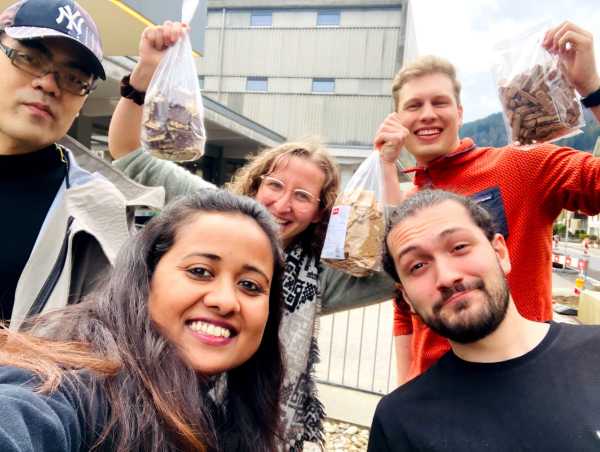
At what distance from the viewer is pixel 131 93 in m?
2.01

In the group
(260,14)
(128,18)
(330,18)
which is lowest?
(128,18)

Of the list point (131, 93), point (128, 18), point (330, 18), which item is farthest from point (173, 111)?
point (330, 18)

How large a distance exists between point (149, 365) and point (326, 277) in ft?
3.55

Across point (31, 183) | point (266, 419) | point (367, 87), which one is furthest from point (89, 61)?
point (367, 87)

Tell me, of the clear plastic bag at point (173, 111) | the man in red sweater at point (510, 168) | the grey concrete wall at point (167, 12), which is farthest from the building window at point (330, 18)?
the clear plastic bag at point (173, 111)

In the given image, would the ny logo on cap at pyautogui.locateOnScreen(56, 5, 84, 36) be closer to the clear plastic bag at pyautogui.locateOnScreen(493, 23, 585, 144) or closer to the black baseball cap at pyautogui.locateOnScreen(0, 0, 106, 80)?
the black baseball cap at pyautogui.locateOnScreen(0, 0, 106, 80)

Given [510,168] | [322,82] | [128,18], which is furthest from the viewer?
[322,82]

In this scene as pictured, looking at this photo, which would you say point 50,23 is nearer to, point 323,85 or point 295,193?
point 295,193

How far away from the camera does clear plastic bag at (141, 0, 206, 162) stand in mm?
1789

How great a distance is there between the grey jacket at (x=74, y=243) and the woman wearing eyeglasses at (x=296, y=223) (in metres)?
0.43

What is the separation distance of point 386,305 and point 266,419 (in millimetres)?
7453

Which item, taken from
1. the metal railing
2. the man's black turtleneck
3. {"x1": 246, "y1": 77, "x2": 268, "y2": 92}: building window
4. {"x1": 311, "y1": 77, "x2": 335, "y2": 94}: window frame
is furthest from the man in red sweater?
{"x1": 246, "y1": 77, "x2": 268, "y2": 92}: building window

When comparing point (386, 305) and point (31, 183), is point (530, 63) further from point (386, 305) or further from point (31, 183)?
point (386, 305)

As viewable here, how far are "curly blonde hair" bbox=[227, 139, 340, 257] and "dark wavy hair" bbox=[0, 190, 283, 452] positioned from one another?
589 mm
